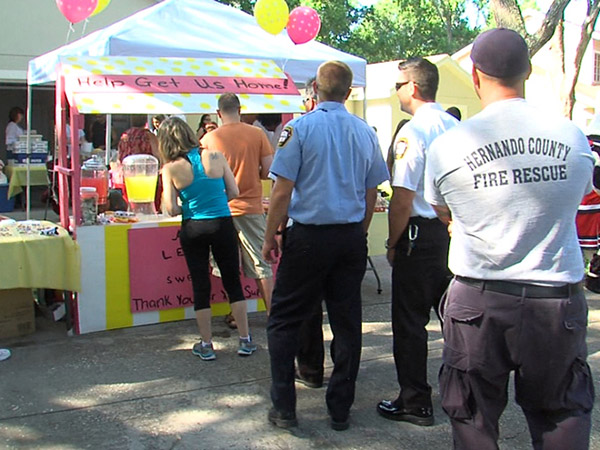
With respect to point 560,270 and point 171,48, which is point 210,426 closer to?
point 560,270

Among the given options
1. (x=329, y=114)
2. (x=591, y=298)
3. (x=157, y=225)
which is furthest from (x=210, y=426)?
(x=591, y=298)

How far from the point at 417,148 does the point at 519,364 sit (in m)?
1.36

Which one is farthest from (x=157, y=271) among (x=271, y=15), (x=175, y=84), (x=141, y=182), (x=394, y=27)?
(x=394, y=27)

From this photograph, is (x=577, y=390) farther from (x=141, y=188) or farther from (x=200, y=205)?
(x=141, y=188)

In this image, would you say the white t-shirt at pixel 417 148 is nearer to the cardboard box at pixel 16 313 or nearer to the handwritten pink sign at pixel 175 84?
the handwritten pink sign at pixel 175 84

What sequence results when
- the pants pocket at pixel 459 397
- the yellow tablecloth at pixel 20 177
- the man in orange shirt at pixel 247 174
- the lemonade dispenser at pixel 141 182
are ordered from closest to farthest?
the pants pocket at pixel 459 397
the man in orange shirt at pixel 247 174
the lemonade dispenser at pixel 141 182
the yellow tablecloth at pixel 20 177

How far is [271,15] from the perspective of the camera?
7.50m

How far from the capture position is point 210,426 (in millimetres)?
3373

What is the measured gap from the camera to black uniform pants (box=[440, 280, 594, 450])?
1.98 meters

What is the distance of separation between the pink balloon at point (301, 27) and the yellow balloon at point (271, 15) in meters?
0.12

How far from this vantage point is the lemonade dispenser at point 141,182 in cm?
558

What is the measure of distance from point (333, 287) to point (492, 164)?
1.45m

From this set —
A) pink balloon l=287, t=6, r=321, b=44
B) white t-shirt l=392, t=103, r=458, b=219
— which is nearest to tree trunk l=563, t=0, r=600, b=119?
pink balloon l=287, t=6, r=321, b=44

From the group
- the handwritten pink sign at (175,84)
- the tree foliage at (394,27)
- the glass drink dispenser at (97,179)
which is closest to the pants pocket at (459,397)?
the handwritten pink sign at (175,84)
